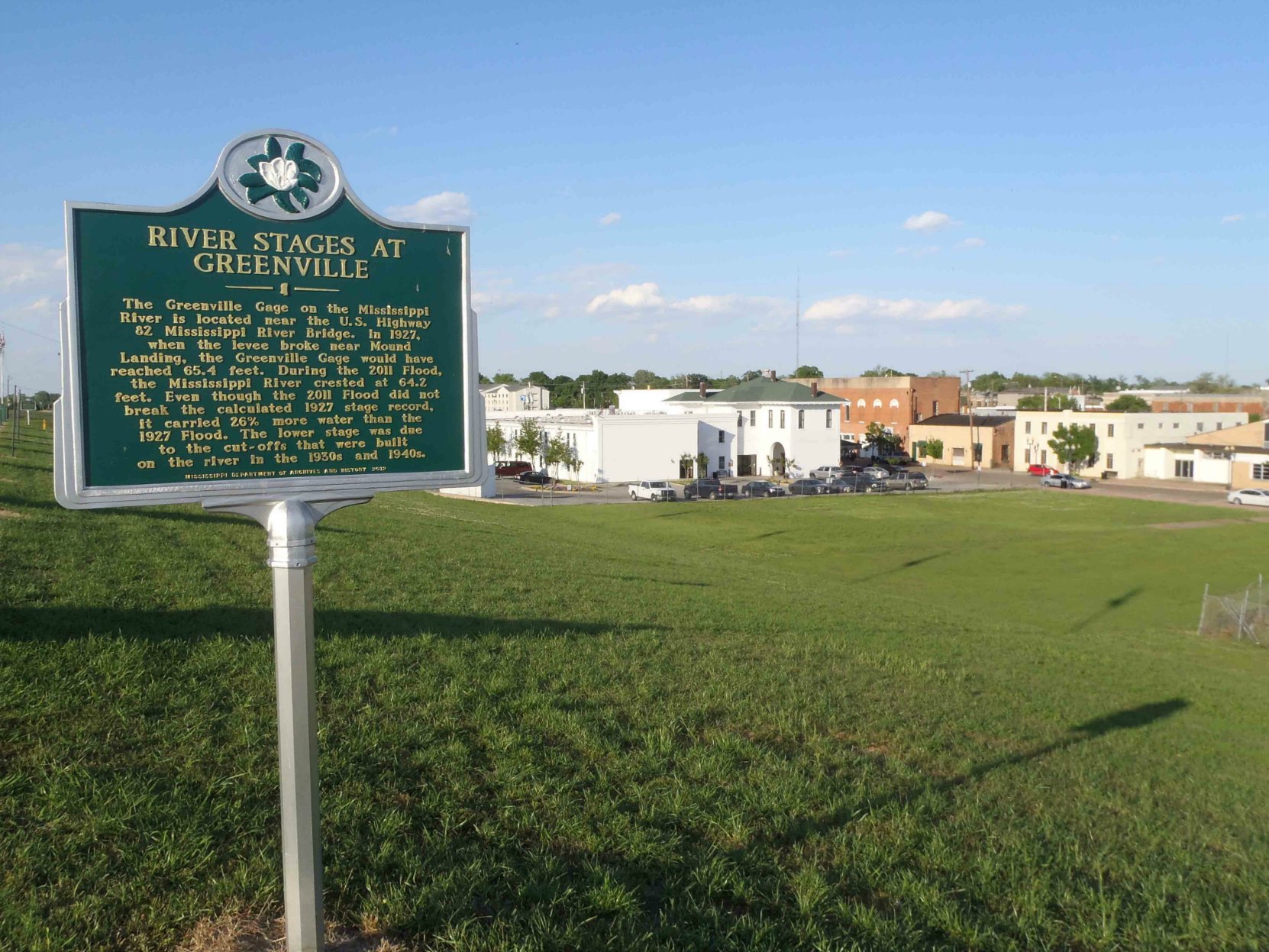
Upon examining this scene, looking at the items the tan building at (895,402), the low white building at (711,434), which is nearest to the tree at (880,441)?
the tan building at (895,402)

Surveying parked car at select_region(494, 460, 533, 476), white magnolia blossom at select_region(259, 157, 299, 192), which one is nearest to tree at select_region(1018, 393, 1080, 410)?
parked car at select_region(494, 460, 533, 476)

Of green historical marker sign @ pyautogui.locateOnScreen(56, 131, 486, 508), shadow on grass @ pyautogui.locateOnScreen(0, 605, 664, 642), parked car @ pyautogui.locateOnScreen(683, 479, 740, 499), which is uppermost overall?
green historical marker sign @ pyautogui.locateOnScreen(56, 131, 486, 508)

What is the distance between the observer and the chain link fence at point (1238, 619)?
68.9ft

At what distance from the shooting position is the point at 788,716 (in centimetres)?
911

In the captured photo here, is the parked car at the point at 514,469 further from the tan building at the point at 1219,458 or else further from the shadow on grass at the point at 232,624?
the shadow on grass at the point at 232,624

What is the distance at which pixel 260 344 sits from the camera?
512 cm

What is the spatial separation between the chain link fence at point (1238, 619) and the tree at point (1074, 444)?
58.5 metres

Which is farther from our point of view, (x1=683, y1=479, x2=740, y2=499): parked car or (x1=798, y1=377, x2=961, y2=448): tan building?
(x1=798, y1=377, x2=961, y2=448): tan building

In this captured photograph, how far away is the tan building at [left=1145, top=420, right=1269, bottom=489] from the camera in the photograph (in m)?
67.8

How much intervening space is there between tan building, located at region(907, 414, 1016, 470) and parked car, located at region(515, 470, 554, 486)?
148 feet

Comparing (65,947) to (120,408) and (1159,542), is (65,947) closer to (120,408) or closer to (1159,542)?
(120,408)

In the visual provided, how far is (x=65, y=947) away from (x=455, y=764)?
280cm

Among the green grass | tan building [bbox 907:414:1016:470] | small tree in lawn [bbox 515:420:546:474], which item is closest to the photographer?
the green grass

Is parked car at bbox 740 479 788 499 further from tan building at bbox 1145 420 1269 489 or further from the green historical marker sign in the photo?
the green historical marker sign
